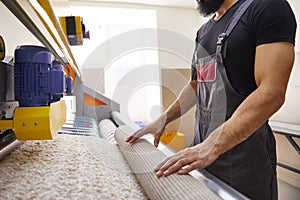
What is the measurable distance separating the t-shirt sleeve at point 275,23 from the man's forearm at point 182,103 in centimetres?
53

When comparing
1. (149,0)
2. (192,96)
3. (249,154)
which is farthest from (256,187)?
(149,0)

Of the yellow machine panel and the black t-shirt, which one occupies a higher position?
the black t-shirt

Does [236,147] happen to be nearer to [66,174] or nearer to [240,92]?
[240,92]

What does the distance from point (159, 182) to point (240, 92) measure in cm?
61

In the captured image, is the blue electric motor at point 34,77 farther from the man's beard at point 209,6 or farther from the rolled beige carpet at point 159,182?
the man's beard at point 209,6

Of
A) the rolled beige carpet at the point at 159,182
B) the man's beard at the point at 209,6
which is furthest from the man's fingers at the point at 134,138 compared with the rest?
the man's beard at the point at 209,6

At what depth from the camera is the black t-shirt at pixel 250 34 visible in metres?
0.88

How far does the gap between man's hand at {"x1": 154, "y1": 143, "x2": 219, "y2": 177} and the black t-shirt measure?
1.30 ft

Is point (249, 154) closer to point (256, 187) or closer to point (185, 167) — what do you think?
point (256, 187)

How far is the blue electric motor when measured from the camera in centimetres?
79

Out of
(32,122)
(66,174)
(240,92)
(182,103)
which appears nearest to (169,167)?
(66,174)

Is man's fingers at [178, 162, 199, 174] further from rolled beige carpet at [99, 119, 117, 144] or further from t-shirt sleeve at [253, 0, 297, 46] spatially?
rolled beige carpet at [99, 119, 117, 144]

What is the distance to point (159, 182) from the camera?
595 mm

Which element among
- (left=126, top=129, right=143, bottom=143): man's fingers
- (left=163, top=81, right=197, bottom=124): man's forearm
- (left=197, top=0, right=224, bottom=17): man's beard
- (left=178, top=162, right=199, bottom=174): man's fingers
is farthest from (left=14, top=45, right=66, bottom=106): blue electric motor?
(left=197, top=0, right=224, bottom=17): man's beard
